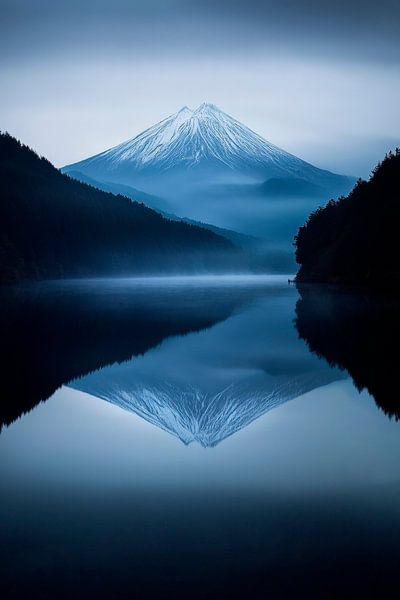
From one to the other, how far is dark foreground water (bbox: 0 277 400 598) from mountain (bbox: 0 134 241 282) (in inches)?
3428

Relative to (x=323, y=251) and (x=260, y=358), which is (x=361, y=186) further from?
(x=260, y=358)

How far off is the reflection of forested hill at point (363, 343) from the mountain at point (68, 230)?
72.9 metres

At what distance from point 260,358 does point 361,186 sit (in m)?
67.7

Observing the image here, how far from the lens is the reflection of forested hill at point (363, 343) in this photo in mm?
13985

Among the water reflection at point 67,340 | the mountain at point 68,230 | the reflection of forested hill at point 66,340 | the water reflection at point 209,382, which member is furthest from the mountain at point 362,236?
the mountain at point 68,230

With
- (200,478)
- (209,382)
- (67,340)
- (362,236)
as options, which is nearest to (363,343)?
(209,382)

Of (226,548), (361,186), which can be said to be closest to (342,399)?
(226,548)

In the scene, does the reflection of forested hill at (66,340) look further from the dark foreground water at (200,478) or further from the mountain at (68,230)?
the mountain at (68,230)

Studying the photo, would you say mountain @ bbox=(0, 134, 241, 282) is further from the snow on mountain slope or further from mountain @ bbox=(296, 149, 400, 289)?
the snow on mountain slope

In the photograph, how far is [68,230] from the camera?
14225 cm

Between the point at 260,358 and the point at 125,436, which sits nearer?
the point at 125,436

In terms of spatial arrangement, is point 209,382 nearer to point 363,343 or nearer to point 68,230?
point 363,343

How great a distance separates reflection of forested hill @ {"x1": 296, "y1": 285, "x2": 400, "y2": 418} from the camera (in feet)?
45.9

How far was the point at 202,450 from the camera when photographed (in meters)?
9.39
